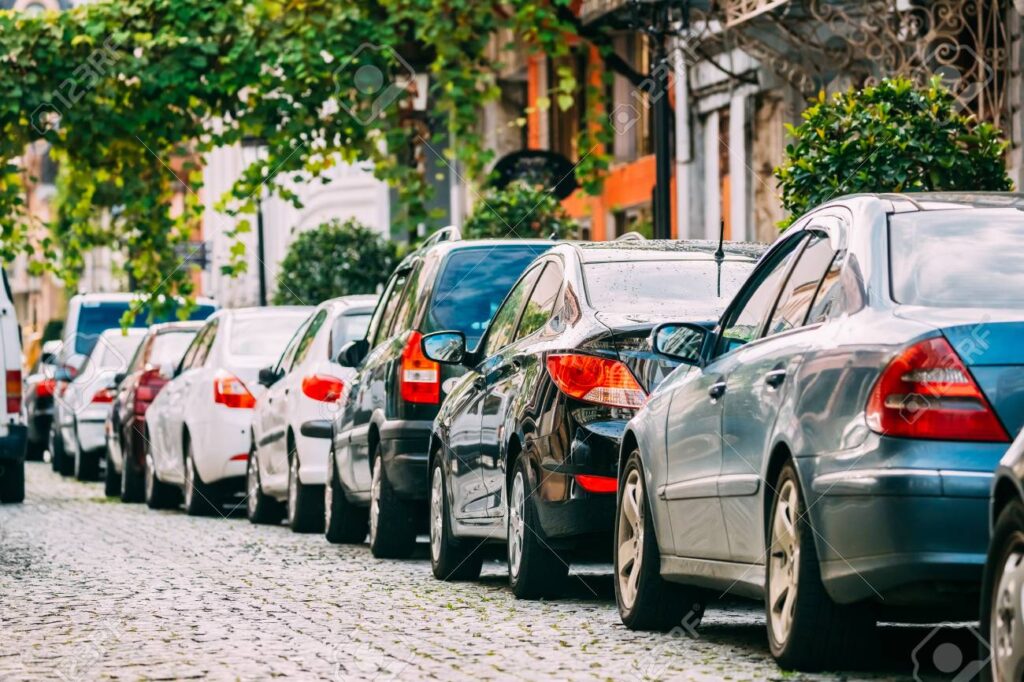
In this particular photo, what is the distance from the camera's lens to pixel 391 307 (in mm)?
14977

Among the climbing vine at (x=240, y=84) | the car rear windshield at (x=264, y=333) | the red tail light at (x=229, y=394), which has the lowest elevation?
the red tail light at (x=229, y=394)

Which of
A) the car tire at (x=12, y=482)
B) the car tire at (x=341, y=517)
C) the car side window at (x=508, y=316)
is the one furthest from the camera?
the car tire at (x=12, y=482)

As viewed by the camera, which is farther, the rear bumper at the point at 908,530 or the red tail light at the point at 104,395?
the red tail light at the point at 104,395

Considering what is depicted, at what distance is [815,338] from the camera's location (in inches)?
301

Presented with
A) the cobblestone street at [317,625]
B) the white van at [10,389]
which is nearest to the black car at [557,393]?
the cobblestone street at [317,625]

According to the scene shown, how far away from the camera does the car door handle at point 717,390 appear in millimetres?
8523

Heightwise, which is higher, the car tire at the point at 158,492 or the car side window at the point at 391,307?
the car side window at the point at 391,307

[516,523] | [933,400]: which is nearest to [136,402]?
[516,523]

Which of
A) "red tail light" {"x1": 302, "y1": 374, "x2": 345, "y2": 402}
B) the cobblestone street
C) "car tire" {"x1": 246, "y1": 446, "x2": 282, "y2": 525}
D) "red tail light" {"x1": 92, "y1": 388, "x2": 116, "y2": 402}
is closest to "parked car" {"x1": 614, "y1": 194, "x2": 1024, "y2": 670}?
the cobblestone street

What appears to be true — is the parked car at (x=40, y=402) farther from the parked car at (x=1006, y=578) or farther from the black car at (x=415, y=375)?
the parked car at (x=1006, y=578)

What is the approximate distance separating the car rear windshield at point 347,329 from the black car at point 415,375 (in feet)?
6.94

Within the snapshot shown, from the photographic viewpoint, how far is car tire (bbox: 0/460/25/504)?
20.5 m

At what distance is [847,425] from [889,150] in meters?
8.20

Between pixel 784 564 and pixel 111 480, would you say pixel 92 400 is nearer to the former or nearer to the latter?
pixel 111 480
